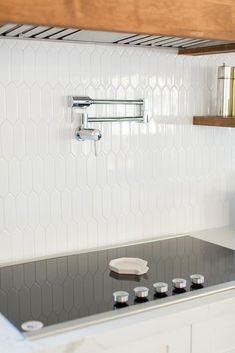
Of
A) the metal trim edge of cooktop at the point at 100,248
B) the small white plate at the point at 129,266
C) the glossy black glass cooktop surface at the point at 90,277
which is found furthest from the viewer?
the metal trim edge of cooktop at the point at 100,248

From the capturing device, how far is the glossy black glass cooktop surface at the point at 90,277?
140 cm

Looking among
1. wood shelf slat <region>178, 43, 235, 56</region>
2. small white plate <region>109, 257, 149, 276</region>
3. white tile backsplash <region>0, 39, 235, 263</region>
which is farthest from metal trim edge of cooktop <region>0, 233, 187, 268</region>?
wood shelf slat <region>178, 43, 235, 56</region>

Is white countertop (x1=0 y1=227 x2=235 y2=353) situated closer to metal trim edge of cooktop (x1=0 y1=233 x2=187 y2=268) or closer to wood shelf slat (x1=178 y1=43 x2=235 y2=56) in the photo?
metal trim edge of cooktop (x1=0 y1=233 x2=187 y2=268)

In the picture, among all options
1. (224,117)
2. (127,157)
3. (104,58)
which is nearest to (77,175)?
(127,157)

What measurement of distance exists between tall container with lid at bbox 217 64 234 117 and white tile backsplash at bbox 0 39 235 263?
2.4 inches

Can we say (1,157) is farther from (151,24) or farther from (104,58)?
(151,24)

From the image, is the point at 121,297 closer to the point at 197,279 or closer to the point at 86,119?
the point at 197,279

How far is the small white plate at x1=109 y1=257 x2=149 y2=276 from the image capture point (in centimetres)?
166

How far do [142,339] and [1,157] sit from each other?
737mm

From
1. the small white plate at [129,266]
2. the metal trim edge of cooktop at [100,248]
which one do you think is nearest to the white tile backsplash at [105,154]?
the metal trim edge of cooktop at [100,248]

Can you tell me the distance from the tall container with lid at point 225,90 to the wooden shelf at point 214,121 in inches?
3.1

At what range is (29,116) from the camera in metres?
1.74

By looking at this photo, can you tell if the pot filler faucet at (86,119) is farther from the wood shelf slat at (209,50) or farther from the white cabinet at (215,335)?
the white cabinet at (215,335)

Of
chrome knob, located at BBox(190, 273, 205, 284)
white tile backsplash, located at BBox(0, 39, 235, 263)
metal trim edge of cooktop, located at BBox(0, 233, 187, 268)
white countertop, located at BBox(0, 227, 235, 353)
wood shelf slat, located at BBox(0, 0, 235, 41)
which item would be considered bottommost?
white countertop, located at BBox(0, 227, 235, 353)
